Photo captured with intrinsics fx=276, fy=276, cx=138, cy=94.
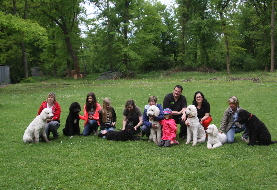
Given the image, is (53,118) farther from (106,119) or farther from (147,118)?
(147,118)

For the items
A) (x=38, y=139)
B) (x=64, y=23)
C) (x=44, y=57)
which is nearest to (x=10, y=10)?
(x=64, y=23)

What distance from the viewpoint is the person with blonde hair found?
22.7ft

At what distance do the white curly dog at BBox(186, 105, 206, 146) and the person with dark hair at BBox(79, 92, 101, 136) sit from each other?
9.16 feet

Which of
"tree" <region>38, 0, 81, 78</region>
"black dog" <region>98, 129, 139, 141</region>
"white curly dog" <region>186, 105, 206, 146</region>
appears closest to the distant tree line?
"tree" <region>38, 0, 81, 78</region>

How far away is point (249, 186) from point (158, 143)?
2.89 meters

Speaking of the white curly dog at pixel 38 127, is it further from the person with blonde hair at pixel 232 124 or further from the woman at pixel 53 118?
the person with blonde hair at pixel 232 124

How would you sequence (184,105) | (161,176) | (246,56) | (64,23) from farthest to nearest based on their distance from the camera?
(246,56), (64,23), (184,105), (161,176)

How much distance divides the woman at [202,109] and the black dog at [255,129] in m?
1.12

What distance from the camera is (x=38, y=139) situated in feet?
24.0

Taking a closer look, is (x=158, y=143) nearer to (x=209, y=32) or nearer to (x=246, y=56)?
(x=209, y=32)

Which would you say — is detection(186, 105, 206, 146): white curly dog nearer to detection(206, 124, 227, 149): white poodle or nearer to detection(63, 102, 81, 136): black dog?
detection(206, 124, 227, 149): white poodle

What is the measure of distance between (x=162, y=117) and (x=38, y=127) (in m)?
3.24

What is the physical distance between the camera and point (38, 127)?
721cm

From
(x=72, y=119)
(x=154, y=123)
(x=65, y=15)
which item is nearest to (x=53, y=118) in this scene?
(x=72, y=119)
